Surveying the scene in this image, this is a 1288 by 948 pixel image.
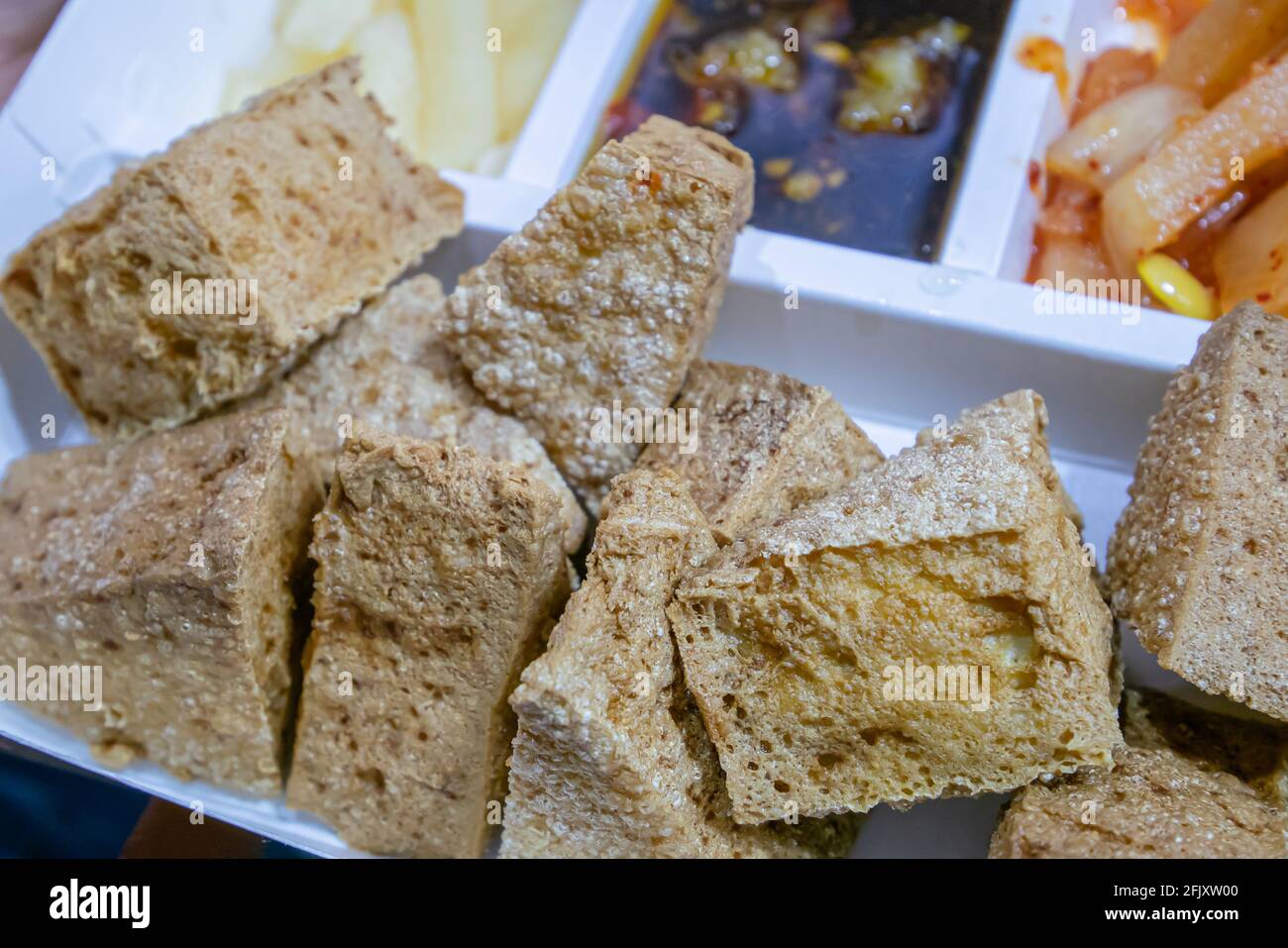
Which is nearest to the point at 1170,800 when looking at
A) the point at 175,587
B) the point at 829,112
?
the point at 175,587

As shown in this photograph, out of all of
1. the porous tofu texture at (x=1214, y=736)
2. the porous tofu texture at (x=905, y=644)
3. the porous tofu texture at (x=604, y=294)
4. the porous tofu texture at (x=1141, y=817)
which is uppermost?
the porous tofu texture at (x=604, y=294)

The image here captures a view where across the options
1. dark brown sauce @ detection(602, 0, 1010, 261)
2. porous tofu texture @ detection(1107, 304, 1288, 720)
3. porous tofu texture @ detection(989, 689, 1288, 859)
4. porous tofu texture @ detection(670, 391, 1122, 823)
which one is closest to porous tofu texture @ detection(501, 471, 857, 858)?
porous tofu texture @ detection(670, 391, 1122, 823)

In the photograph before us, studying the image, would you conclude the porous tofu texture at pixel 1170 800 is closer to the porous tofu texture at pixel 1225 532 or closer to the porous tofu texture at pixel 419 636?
the porous tofu texture at pixel 1225 532

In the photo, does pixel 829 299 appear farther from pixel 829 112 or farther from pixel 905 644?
pixel 905 644

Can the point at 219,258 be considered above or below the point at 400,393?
above

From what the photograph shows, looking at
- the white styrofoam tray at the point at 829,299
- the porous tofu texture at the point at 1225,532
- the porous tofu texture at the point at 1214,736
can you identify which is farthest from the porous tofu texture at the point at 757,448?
the porous tofu texture at the point at 1214,736
